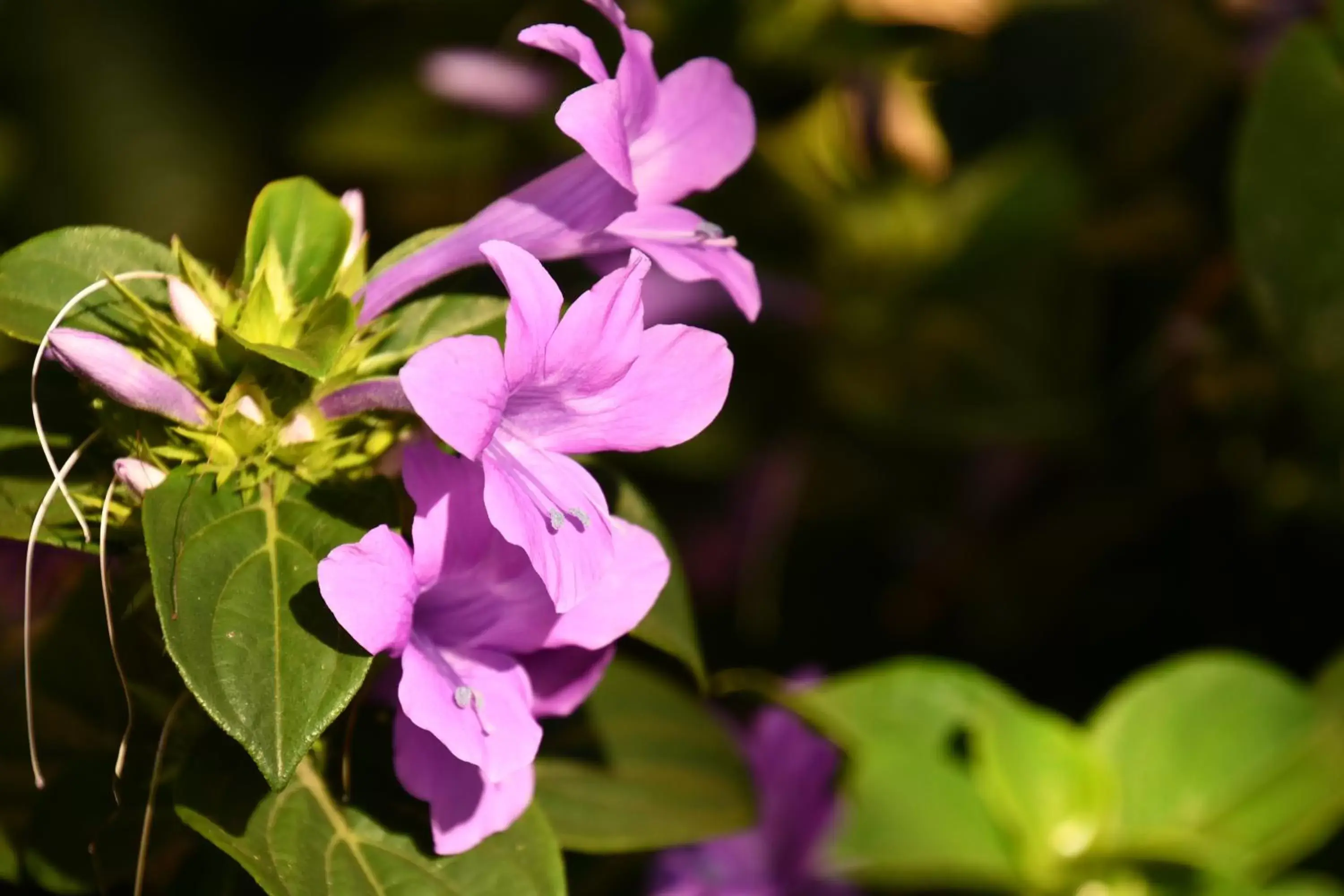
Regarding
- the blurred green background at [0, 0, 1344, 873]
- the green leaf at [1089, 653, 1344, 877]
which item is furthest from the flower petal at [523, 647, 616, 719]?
the blurred green background at [0, 0, 1344, 873]

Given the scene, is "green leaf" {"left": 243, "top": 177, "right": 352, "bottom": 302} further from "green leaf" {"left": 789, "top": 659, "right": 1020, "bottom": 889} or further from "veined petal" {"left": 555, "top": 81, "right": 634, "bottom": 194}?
"green leaf" {"left": 789, "top": 659, "right": 1020, "bottom": 889}

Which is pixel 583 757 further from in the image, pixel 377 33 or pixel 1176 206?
pixel 377 33

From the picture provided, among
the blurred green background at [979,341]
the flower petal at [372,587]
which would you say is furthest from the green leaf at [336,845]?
the blurred green background at [979,341]

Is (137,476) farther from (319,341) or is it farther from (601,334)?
(601,334)

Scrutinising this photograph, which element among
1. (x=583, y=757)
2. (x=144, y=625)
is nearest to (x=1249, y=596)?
(x=583, y=757)

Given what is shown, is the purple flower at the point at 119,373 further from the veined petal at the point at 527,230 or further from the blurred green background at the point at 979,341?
the blurred green background at the point at 979,341

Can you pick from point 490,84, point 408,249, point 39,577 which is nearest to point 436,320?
point 408,249
